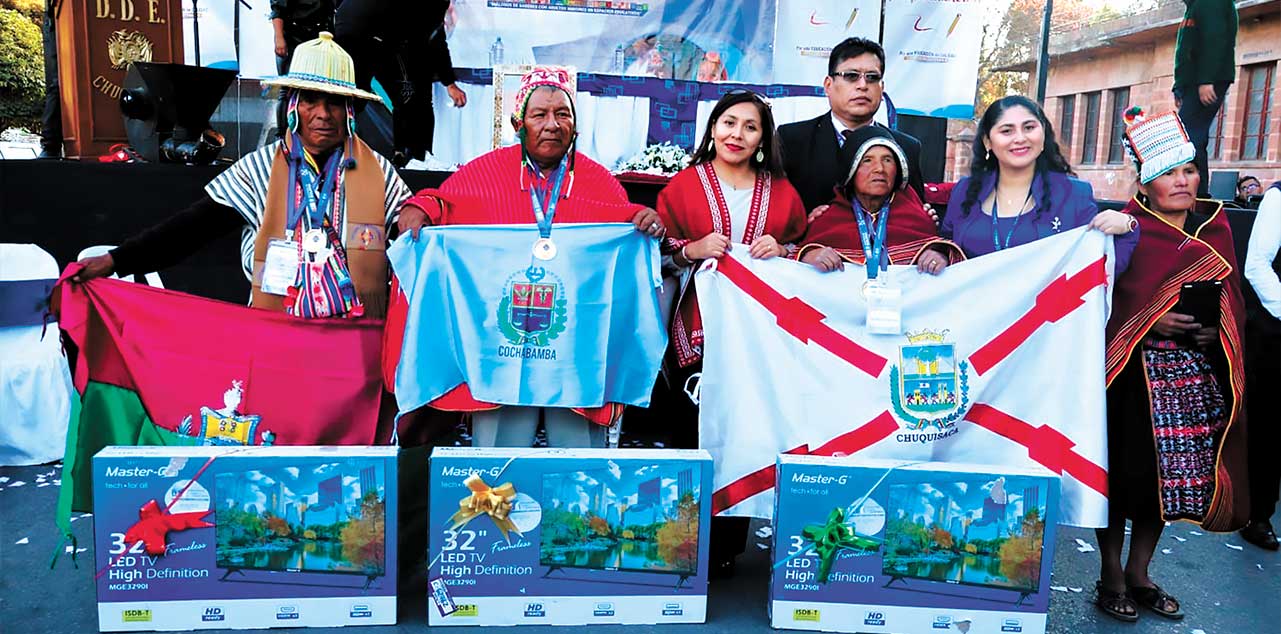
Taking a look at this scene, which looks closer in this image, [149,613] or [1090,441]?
[149,613]

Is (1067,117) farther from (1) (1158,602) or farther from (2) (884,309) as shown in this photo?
(2) (884,309)

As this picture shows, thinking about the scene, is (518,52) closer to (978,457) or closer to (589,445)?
(589,445)

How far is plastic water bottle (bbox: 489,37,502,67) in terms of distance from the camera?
659 cm

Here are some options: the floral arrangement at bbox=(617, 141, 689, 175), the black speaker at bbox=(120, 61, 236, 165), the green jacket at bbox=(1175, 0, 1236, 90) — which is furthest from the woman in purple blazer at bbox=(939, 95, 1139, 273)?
the green jacket at bbox=(1175, 0, 1236, 90)

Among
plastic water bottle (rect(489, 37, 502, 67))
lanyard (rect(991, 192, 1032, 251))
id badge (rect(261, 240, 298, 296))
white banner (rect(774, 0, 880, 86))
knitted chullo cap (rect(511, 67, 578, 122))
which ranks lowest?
id badge (rect(261, 240, 298, 296))

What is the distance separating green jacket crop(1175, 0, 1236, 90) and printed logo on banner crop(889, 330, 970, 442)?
588 cm

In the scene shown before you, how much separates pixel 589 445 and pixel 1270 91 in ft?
55.2

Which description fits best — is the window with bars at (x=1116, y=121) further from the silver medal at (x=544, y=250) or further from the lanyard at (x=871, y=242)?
the silver medal at (x=544, y=250)

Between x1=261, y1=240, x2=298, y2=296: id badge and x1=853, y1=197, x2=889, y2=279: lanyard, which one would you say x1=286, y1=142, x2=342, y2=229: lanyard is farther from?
x1=853, y1=197, x2=889, y2=279: lanyard

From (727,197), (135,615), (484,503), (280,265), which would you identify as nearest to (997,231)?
(727,197)

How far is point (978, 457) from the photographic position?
287 centimetres

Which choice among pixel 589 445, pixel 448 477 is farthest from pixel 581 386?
pixel 448 477

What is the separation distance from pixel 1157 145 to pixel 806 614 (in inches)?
73.3

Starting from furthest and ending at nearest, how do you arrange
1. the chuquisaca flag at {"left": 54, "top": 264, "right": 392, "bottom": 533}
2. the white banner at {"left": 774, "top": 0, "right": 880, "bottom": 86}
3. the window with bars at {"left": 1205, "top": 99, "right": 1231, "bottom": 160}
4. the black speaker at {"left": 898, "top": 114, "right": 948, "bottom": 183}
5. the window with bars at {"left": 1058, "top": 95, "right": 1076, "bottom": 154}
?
the window with bars at {"left": 1058, "top": 95, "right": 1076, "bottom": 154} → the window with bars at {"left": 1205, "top": 99, "right": 1231, "bottom": 160} → the black speaker at {"left": 898, "top": 114, "right": 948, "bottom": 183} → the white banner at {"left": 774, "top": 0, "right": 880, "bottom": 86} → the chuquisaca flag at {"left": 54, "top": 264, "right": 392, "bottom": 533}
